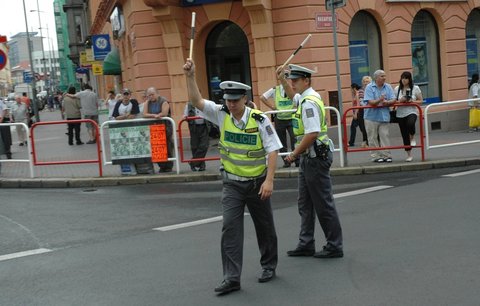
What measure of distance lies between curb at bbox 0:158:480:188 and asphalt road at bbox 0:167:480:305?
156cm

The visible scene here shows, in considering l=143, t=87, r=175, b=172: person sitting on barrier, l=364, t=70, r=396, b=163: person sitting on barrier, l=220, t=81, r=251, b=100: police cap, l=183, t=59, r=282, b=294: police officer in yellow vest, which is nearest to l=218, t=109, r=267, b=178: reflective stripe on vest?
l=183, t=59, r=282, b=294: police officer in yellow vest

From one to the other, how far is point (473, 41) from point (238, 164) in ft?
53.9

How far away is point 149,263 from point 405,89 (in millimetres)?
8120

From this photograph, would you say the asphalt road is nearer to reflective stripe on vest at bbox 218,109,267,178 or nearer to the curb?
reflective stripe on vest at bbox 218,109,267,178

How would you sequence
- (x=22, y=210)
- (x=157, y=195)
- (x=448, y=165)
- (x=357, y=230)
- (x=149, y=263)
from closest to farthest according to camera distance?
(x=149, y=263) < (x=357, y=230) < (x=22, y=210) < (x=157, y=195) < (x=448, y=165)

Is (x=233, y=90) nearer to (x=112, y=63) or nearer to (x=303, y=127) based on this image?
(x=303, y=127)

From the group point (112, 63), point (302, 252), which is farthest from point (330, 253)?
point (112, 63)

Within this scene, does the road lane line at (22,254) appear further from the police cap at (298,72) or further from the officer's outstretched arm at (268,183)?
the police cap at (298,72)

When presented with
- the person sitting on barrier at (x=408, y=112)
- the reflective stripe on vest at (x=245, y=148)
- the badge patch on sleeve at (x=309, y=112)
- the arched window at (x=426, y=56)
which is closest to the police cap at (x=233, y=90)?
the reflective stripe on vest at (x=245, y=148)

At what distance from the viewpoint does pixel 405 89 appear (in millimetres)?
12992

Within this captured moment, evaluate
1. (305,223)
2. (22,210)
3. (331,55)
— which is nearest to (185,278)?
(305,223)

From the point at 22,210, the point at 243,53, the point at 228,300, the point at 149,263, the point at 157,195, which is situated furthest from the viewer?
the point at 243,53

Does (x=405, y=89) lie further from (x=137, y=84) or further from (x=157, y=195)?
(x=137, y=84)

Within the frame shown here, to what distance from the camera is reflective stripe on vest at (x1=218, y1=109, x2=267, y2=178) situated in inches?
217
